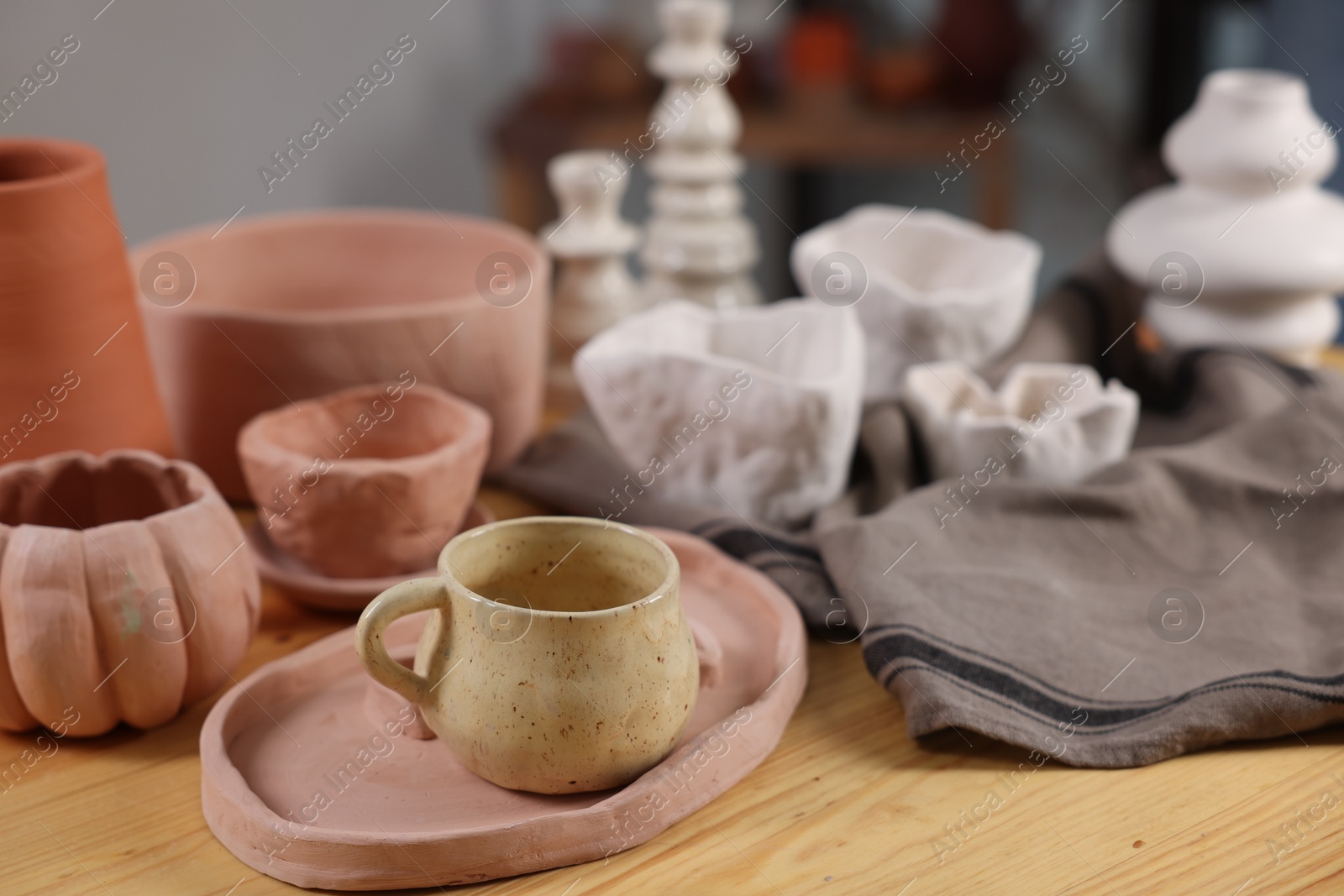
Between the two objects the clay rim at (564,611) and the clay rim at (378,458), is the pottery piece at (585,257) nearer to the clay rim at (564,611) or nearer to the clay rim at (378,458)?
the clay rim at (378,458)

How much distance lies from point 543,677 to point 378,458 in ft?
1.12

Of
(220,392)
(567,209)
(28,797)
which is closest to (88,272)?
(220,392)

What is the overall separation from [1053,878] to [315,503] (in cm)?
46

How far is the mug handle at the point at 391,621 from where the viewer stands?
1.89ft

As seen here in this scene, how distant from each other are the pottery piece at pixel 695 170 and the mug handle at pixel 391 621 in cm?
62

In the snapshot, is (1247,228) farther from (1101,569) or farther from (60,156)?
(60,156)

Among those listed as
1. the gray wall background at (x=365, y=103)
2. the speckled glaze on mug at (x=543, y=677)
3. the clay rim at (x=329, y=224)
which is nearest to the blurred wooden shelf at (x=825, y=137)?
the gray wall background at (x=365, y=103)

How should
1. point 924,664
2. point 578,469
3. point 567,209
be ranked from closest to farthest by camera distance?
1. point 924,664
2. point 578,469
3. point 567,209

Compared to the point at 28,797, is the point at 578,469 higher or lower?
lower

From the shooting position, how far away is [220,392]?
2.92 ft

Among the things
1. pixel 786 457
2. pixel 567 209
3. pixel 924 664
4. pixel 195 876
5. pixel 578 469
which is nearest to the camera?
pixel 195 876

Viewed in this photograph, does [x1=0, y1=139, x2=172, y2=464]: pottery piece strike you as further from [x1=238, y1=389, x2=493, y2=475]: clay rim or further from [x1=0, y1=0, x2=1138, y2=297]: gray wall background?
[x1=0, y1=0, x2=1138, y2=297]: gray wall background

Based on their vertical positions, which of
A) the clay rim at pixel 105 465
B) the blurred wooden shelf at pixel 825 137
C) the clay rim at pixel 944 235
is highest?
the clay rim at pixel 105 465

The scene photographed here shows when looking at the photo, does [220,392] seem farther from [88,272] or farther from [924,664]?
[924,664]
